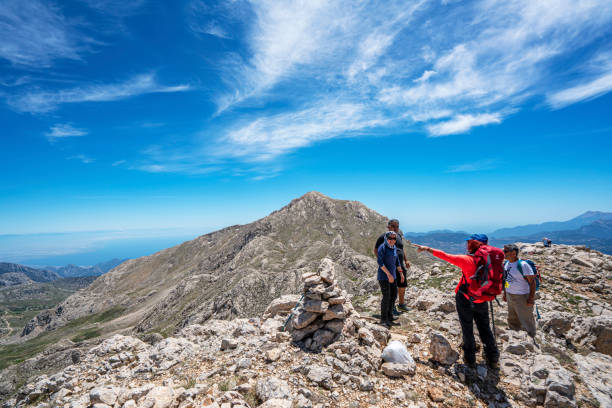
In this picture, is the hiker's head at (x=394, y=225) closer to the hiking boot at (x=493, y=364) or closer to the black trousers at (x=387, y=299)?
the black trousers at (x=387, y=299)

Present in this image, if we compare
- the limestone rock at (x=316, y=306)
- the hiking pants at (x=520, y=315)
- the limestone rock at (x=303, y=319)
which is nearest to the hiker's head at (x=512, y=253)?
the hiking pants at (x=520, y=315)

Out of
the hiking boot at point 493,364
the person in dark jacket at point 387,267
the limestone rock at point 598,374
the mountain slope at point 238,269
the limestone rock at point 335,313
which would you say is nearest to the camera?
the limestone rock at point 598,374

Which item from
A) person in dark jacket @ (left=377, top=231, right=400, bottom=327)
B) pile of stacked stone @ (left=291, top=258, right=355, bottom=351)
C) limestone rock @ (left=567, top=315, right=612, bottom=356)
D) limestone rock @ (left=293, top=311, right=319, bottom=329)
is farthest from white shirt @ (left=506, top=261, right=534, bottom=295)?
limestone rock @ (left=293, top=311, right=319, bottom=329)

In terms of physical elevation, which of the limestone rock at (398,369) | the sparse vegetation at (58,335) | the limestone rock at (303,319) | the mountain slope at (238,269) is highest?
the limestone rock at (303,319)

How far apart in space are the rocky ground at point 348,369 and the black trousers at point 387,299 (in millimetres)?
639

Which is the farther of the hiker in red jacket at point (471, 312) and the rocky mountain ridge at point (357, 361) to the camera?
the hiker in red jacket at point (471, 312)

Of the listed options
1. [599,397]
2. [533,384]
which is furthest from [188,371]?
[599,397]

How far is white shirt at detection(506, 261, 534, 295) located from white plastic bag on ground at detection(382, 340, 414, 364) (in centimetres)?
556

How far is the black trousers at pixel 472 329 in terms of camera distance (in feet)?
25.9

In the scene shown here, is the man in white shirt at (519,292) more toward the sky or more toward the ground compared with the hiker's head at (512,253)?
more toward the ground

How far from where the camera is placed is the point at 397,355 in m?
8.16

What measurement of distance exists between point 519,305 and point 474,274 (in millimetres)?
4643

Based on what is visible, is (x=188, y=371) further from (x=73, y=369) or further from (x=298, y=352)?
(x=73, y=369)

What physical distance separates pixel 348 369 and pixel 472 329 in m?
3.96
